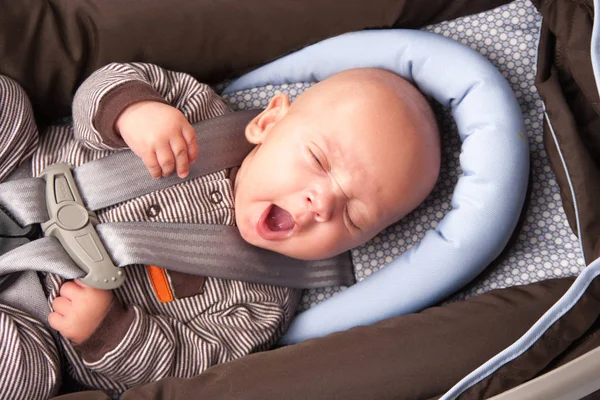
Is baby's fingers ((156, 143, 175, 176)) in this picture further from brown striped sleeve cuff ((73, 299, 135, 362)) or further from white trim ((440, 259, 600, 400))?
white trim ((440, 259, 600, 400))

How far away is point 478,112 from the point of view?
1215mm

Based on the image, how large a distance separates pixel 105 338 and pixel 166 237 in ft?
0.69

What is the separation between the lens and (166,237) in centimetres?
122

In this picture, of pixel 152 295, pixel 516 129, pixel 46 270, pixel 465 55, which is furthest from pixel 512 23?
pixel 46 270

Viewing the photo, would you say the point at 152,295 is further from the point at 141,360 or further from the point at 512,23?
the point at 512,23

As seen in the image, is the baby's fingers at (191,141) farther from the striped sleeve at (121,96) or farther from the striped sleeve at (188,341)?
the striped sleeve at (188,341)

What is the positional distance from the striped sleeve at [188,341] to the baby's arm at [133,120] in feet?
0.93

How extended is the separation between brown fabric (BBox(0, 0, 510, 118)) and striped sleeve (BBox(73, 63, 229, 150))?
0.05 metres

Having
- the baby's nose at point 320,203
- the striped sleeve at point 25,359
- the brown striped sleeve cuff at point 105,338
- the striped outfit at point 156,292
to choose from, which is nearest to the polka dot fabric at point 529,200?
the striped outfit at point 156,292

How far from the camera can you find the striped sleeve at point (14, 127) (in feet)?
3.90

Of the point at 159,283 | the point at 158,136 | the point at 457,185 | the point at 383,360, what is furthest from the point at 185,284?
the point at 457,185

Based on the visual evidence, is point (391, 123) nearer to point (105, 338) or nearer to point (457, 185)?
point (457, 185)

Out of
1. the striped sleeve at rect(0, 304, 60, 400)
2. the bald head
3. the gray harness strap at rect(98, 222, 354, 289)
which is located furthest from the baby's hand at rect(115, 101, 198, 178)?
the striped sleeve at rect(0, 304, 60, 400)

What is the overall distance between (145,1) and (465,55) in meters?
0.63
